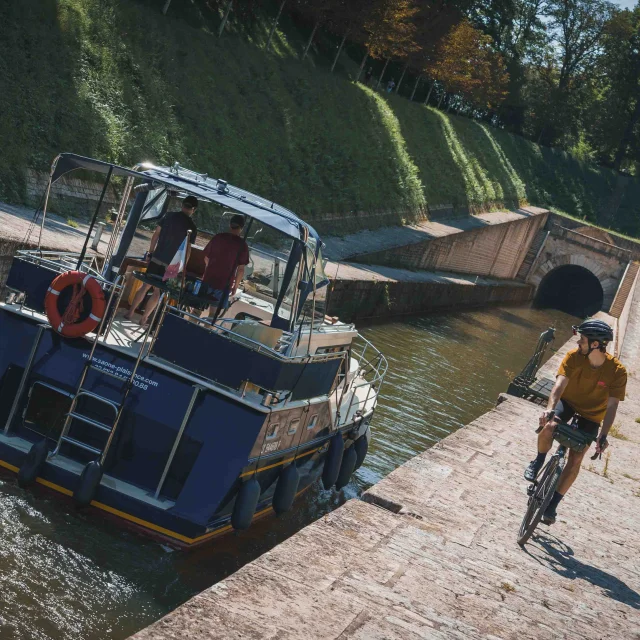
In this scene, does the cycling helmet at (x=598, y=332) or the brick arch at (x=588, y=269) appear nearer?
the cycling helmet at (x=598, y=332)

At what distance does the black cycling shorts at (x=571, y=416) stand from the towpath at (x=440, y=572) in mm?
1099

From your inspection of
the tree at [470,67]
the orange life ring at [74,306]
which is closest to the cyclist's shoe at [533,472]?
the orange life ring at [74,306]

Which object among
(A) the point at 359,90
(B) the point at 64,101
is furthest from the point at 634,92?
(B) the point at 64,101

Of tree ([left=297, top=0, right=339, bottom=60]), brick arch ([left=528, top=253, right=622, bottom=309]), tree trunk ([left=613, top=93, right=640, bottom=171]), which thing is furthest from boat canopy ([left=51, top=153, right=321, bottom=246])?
tree trunk ([left=613, top=93, right=640, bottom=171])

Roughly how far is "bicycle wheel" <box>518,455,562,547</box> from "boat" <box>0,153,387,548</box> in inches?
90.3

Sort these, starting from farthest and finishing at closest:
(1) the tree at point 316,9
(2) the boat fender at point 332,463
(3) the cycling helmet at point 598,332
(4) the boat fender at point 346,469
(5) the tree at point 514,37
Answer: (5) the tree at point 514,37
(1) the tree at point 316,9
(4) the boat fender at point 346,469
(2) the boat fender at point 332,463
(3) the cycling helmet at point 598,332

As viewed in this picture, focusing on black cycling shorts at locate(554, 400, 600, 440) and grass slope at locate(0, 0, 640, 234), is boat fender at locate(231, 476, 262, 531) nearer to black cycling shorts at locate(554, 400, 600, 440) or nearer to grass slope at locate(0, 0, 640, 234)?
black cycling shorts at locate(554, 400, 600, 440)

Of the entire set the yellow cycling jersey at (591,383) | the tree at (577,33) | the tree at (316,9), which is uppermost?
the tree at (577,33)

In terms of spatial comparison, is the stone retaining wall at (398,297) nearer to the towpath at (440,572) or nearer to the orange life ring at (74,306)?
the towpath at (440,572)

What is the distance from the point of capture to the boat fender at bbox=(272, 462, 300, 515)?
9.77 metres

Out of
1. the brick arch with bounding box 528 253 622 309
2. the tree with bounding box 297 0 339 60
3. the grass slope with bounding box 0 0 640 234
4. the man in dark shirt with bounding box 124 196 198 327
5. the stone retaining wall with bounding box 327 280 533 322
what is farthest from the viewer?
the brick arch with bounding box 528 253 622 309

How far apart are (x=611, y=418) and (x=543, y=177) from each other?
6577 cm

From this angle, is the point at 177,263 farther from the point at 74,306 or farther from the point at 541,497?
the point at 541,497

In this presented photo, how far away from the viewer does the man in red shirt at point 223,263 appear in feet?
30.9
